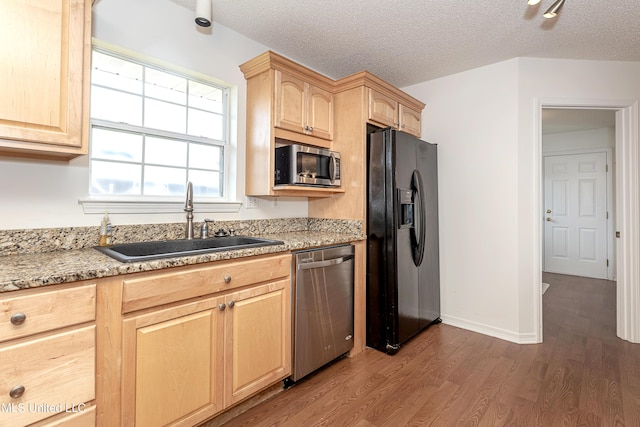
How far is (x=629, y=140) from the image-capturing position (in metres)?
2.79

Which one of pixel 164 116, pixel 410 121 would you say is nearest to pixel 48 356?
pixel 164 116

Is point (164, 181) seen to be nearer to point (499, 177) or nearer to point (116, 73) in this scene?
point (116, 73)

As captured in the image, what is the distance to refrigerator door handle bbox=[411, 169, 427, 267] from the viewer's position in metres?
2.80

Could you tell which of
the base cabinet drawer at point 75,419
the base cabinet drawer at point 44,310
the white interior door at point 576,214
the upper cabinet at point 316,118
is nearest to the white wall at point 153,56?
the upper cabinet at point 316,118

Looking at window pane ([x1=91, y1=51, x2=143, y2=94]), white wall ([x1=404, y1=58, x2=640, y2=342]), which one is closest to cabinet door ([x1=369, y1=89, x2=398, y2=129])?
white wall ([x1=404, y1=58, x2=640, y2=342])

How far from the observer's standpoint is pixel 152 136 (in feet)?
7.07

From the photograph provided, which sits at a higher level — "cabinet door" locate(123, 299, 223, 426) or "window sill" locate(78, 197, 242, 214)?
"window sill" locate(78, 197, 242, 214)

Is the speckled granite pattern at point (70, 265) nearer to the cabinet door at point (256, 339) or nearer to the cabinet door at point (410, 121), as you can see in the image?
the cabinet door at point (256, 339)

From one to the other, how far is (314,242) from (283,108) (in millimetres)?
1035

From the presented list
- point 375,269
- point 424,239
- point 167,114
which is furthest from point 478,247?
point 167,114

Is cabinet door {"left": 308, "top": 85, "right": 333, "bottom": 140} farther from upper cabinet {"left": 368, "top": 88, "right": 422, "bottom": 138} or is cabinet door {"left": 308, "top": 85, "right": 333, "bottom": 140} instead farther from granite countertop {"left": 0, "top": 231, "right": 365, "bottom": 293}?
granite countertop {"left": 0, "top": 231, "right": 365, "bottom": 293}

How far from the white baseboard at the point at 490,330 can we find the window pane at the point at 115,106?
3.20 metres

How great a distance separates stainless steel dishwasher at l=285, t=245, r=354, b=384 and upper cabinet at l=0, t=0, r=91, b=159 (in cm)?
134

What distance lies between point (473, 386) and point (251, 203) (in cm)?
205
